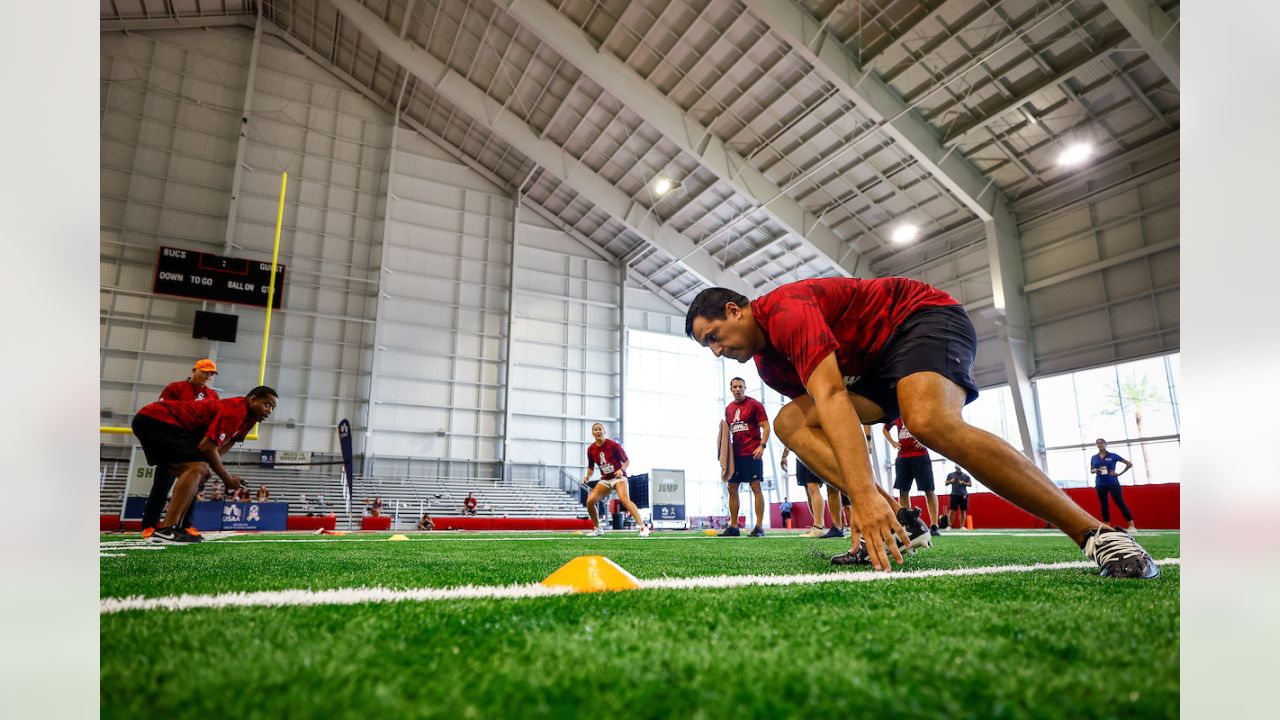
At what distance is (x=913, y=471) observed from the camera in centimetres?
742

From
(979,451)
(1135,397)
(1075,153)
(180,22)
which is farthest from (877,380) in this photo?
(180,22)

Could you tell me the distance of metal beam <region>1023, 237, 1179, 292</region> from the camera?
16.1 meters

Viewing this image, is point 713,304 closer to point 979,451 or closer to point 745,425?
point 979,451

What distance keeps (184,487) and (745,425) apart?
5.77m

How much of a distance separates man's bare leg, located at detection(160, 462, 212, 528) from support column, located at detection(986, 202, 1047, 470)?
1652 centimetres

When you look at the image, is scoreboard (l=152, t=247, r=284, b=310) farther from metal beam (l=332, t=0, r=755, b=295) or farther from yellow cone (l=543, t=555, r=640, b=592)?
yellow cone (l=543, t=555, r=640, b=592)

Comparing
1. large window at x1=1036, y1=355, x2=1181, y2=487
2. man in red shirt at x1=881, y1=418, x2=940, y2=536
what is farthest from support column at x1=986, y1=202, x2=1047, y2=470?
man in red shirt at x1=881, y1=418, x2=940, y2=536

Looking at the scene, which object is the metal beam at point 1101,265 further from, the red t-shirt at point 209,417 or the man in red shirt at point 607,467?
the red t-shirt at point 209,417

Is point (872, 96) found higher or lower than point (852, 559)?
higher

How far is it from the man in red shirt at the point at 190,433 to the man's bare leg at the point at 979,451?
4815 millimetres

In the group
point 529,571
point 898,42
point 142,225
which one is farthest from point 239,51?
point 529,571

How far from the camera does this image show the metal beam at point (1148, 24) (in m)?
10.7

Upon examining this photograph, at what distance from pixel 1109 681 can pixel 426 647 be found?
101cm
